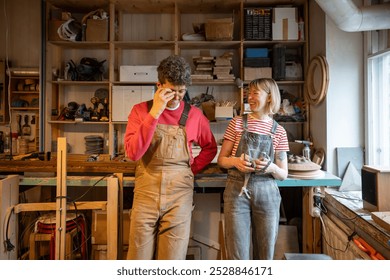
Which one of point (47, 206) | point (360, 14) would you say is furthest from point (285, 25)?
point (47, 206)

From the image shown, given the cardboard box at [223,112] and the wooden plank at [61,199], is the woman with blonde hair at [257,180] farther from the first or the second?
the cardboard box at [223,112]

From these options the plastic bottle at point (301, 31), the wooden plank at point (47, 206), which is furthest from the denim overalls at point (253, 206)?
the plastic bottle at point (301, 31)

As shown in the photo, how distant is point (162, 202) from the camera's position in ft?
4.55

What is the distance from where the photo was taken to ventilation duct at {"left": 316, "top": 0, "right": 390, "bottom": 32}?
2.06 meters

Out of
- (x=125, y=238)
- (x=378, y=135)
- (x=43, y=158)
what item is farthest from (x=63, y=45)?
(x=378, y=135)

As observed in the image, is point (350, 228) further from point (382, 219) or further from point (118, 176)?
point (118, 176)

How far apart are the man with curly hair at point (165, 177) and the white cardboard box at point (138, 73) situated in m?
1.85

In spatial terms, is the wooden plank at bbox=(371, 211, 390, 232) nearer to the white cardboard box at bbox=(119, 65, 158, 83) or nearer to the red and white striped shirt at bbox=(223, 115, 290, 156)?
the red and white striped shirt at bbox=(223, 115, 290, 156)

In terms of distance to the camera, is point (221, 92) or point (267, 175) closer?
point (267, 175)

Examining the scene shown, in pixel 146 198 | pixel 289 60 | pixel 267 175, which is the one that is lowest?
pixel 146 198

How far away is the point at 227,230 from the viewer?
1.47 m

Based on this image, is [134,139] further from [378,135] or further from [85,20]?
[85,20]

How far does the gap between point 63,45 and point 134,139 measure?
271 cm

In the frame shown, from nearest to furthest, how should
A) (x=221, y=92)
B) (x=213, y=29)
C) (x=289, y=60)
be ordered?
(x=213, y=29) → (x=289, y=60) → (x=221, y=92)
